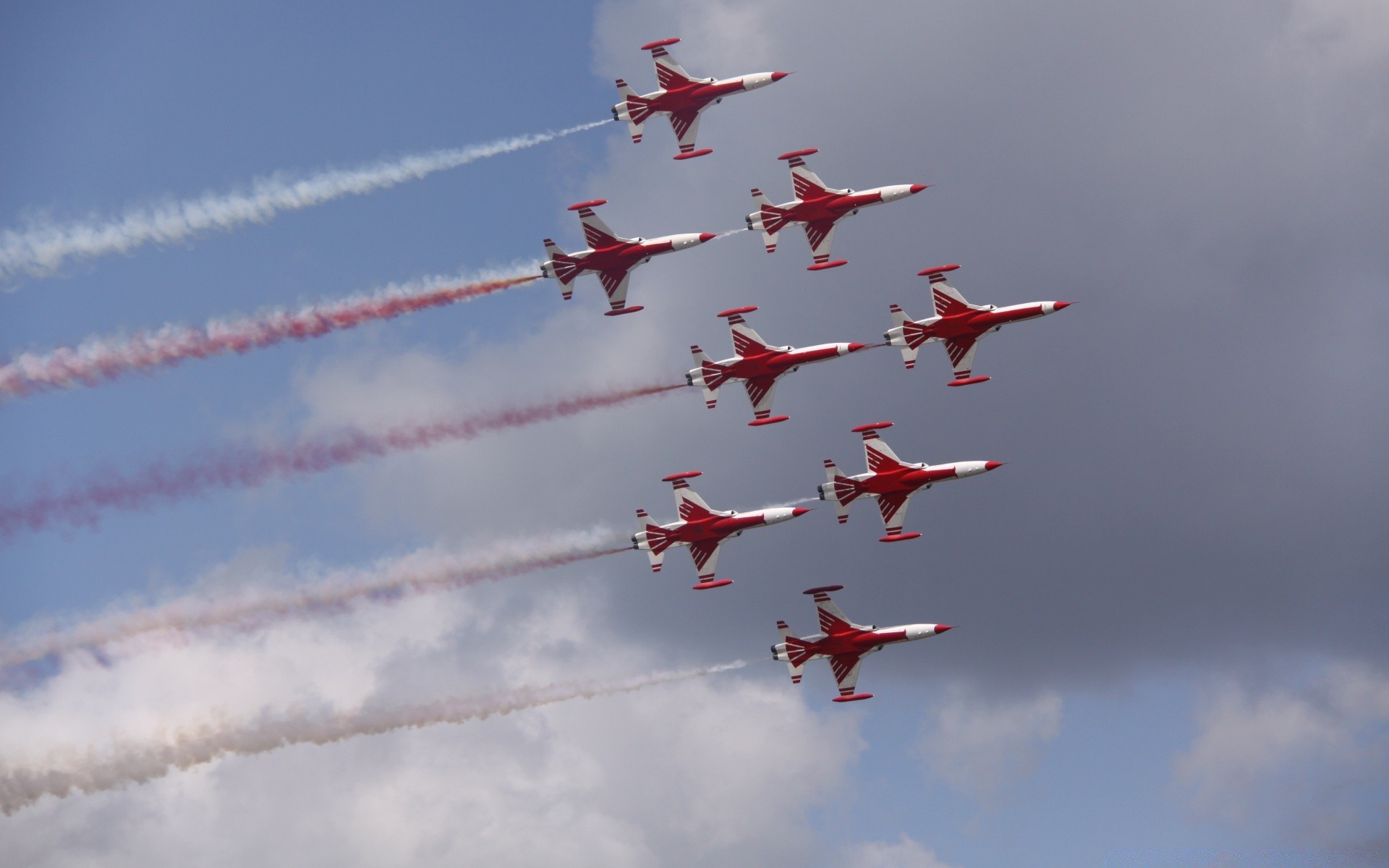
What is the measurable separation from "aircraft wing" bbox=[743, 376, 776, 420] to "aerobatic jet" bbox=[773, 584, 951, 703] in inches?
503

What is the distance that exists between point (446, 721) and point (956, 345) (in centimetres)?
4263

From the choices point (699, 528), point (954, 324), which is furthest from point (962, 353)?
point (699, 528)

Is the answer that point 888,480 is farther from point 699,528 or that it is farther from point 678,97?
point 678,97

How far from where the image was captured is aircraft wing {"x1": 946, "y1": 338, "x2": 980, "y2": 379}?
143000 mm

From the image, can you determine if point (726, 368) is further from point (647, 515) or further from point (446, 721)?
point (446, 721)

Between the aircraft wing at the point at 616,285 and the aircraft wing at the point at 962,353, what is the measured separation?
2217cm

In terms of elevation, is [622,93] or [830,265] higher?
[622,93]

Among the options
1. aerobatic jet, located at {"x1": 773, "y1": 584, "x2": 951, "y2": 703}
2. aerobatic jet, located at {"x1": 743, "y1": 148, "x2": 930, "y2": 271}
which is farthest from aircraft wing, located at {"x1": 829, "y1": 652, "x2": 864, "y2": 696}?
aerobatic jet, located at {"x1": 743, "y1": 148, "x2": 930, "y2": 271}

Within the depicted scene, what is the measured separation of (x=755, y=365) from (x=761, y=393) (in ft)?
6.81

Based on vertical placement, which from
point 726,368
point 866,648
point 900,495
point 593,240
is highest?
point 593,240

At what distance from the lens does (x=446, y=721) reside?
141375 millimetres

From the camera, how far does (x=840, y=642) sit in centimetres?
13988

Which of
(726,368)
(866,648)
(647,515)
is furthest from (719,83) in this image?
(866,648)

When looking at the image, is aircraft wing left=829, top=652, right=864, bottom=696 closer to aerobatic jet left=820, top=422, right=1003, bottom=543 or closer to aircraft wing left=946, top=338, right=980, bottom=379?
aerobatic jet left=820, top=422, right=1003, bottom=543
